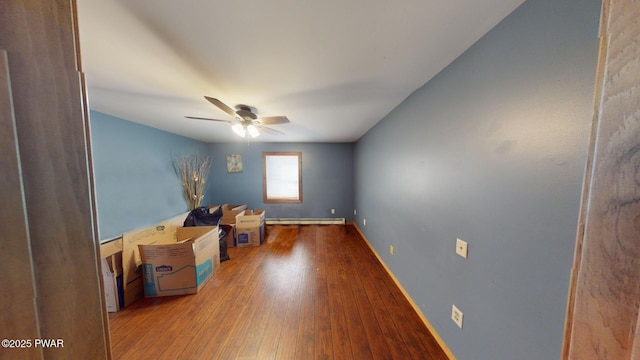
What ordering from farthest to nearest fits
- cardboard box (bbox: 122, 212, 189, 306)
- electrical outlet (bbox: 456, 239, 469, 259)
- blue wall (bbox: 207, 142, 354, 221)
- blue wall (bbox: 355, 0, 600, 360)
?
blue wall (bbox: 207, 142, 354, 221) → cardboard box (bbox: 122, 212, 189, 306) → electrical outlet (bbox: 456, 239, 469, 259) → blue wall (bbox: 355, 0, 600, 360)

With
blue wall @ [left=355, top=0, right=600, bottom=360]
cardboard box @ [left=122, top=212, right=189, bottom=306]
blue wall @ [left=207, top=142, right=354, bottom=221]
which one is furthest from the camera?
blue wall @ [left=207, top=142, right=354, bottom=221]

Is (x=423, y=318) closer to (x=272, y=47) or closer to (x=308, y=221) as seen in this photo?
(x=272, y=47)

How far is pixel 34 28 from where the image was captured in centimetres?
24

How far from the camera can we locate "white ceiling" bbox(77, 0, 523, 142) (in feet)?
3.00

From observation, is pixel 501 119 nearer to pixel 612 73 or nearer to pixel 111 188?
pixel 612 73

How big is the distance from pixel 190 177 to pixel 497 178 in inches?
166

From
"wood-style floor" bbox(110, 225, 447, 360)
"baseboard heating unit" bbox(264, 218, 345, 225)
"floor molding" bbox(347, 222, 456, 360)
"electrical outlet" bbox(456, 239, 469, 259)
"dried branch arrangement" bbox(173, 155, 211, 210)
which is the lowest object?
"wood-style floor" bbox(110, 225, 447, 360)

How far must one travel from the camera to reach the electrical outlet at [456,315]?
1278mm

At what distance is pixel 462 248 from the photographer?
1261 mm

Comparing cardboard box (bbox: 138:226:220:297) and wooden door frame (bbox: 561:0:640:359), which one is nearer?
wooden door frame (bbox: 561:0:640:359)

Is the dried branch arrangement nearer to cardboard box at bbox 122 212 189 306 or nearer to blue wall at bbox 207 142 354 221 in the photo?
blue wall at bbox 207 142 354 221

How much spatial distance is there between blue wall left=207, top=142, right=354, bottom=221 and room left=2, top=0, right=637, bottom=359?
2.01m

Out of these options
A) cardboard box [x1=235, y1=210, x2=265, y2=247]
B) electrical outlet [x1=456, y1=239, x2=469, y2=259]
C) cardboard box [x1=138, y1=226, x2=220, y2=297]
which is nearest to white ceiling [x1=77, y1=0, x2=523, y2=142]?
electrical outlet [x1=456, y1=239, x2=469, y2=259]

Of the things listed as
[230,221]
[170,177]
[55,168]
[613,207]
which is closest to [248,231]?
[230,221]
